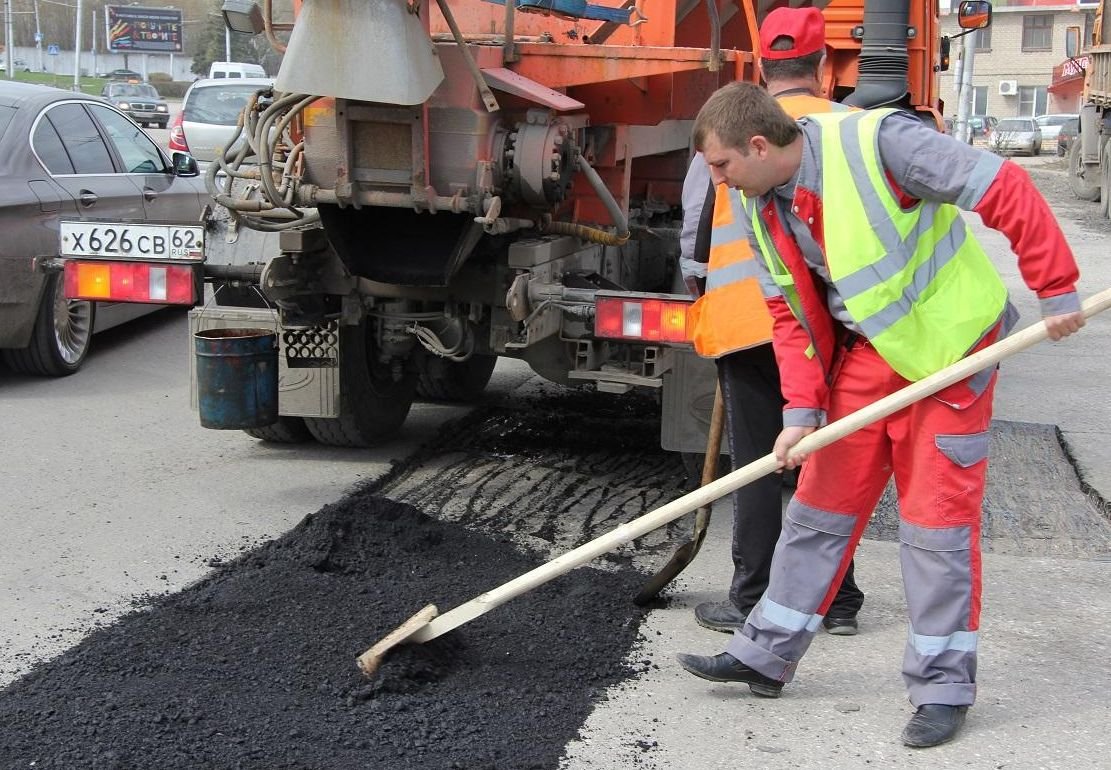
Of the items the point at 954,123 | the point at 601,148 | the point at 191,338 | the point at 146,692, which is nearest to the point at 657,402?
the point at 601,148

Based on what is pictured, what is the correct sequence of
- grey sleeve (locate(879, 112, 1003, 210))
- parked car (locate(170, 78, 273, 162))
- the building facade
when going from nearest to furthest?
grey sleeve (locate(879, 112, 1003, 210)) < parked car (locate(170, 78, 273, 162)) < the building facade

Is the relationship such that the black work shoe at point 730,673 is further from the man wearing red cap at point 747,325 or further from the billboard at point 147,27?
the billboard at point 147,27

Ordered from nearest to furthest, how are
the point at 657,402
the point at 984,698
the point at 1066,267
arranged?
1. the point at 1066,267
2. the point at 984,698
3. the point at 657,402

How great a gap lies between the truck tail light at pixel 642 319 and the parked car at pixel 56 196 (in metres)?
2.99

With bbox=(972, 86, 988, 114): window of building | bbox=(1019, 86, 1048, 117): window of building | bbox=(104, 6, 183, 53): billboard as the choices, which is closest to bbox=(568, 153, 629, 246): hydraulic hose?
bbox=(1019, 86, 1048, 117): window of building

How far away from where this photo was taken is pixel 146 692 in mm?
3527

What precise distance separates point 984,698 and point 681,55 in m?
2.72

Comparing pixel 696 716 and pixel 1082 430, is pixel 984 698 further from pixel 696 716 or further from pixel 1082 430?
pixel 1082 430

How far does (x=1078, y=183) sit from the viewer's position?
914 inches

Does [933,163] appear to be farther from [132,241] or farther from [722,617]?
[132,241]

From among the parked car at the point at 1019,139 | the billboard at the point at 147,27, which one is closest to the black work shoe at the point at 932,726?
the parked car at the point at 1019,139

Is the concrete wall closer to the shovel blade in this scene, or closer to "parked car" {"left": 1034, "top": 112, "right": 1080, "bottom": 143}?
"parked car" {"left": 1034, "top": 112, "right": 1080, "bottom": 143}

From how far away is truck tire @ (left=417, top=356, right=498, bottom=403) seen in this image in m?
7.06

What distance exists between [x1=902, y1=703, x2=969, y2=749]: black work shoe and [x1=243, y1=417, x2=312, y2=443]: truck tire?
3.58 metres
